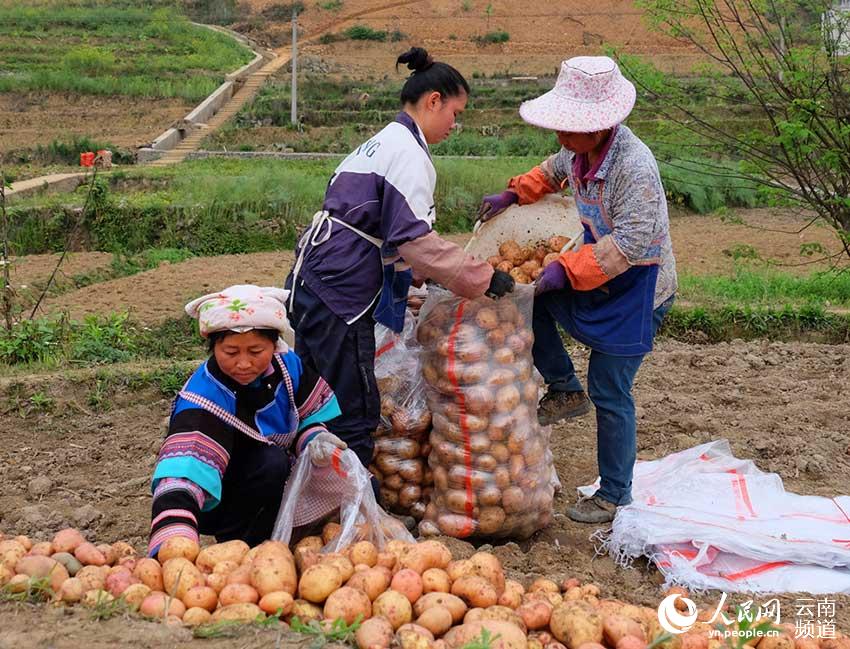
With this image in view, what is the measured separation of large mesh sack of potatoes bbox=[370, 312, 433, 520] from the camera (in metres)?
3.59

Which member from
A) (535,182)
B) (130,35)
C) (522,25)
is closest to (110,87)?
(130,35)

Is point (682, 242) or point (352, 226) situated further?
point (682, 242)

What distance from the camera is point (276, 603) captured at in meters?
2.18

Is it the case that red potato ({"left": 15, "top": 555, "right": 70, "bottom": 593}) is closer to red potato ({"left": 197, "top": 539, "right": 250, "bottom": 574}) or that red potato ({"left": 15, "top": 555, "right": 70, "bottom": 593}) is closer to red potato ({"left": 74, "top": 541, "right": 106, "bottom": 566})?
red potato ({"left": 74, "top": 541, "right": 106, "bottom": 566})

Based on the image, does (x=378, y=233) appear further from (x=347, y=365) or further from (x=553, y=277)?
(x=553, y=277)

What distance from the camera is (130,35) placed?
131 ft

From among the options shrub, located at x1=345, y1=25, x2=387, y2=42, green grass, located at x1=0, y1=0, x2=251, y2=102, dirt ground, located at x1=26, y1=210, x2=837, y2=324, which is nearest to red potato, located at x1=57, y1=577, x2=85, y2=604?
dirt ground, located at x1=26, y1=210, x2=837, y2=324

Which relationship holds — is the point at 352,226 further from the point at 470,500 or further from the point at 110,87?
the point at 110,87

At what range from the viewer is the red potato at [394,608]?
221 centimetres

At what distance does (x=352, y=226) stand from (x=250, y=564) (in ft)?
4.61

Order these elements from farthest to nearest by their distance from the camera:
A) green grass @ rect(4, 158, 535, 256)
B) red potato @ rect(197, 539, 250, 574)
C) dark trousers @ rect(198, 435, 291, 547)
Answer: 1. green grass @ rect(4, 158, 535, 256)
2. dark trousers @ rect(198, 435, 291, 547)
3. red potato @ rect(197, 539, 250, 574)

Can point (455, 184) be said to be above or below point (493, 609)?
below

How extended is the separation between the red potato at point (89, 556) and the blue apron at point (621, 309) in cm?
192

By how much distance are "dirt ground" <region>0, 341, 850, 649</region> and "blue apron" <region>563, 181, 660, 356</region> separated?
2.45 ft
